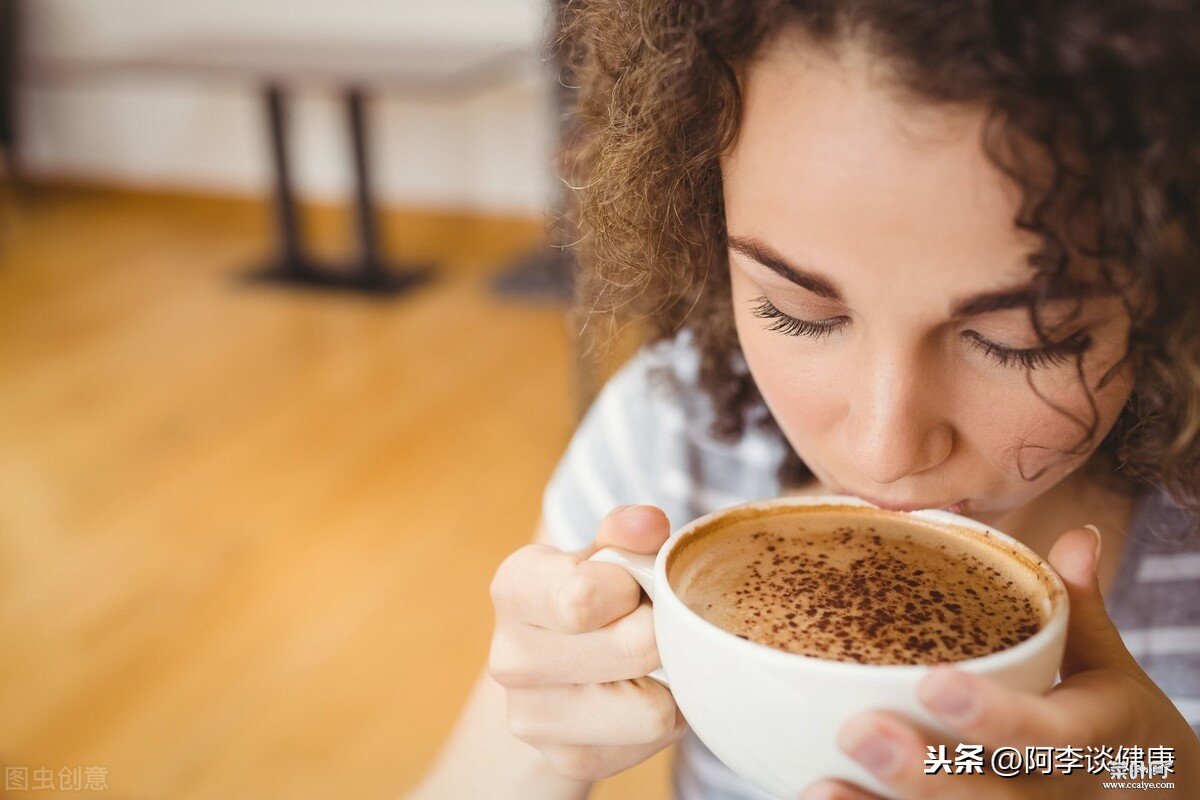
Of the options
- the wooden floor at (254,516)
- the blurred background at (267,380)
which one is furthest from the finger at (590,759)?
the wooden floor at (254,516)

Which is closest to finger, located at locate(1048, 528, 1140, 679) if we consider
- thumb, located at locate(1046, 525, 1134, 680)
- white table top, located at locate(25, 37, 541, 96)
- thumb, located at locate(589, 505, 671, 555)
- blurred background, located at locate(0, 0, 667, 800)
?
thumb, located at locate(1046, 525, 1134, 680)

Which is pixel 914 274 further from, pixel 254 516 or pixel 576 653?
pixel 254 516

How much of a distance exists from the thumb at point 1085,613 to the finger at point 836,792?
17cm

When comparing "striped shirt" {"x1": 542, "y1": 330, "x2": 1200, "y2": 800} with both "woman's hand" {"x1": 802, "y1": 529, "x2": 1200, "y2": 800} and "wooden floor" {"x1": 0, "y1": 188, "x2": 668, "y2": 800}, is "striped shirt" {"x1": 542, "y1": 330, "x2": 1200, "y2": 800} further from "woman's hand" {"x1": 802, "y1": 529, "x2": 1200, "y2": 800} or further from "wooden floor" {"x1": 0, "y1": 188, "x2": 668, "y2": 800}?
"wooden floor" {"x1": 0, "y1": 188, "x2": 668, "y2": 800}

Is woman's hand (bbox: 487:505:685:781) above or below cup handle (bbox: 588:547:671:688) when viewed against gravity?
below

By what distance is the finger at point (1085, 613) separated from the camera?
2.12ft

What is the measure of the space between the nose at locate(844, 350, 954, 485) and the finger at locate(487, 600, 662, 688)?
6.5 inches

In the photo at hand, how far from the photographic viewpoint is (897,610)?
65 centimetres

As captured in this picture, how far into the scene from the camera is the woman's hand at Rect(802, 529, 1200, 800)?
518 millimetres

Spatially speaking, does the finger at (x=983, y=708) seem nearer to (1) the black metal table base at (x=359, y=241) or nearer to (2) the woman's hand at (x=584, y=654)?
(2) the woman's hand at (x=584, y=654)

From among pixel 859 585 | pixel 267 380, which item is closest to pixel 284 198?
pixel 267 380

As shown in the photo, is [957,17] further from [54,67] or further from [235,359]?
[54,67]

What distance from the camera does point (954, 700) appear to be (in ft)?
1.67

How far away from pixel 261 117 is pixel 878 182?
4.73 metres
